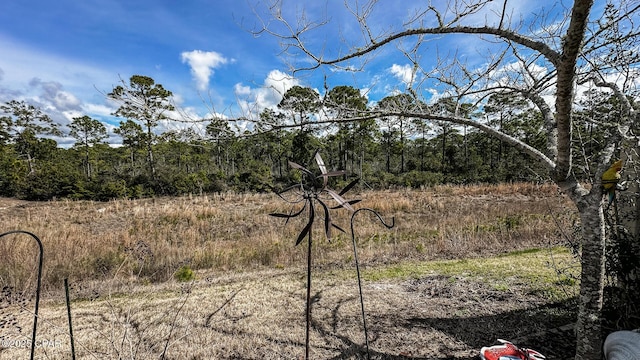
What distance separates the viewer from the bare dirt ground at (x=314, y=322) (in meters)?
1.93

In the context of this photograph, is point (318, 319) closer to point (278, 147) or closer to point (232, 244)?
point (232, 244)

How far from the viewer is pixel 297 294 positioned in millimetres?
2934

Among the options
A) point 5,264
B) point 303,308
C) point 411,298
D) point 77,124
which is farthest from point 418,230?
point 77,124

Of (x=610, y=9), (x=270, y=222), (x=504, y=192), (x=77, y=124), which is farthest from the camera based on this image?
(x=77, y=124)

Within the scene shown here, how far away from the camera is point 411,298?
2.71 meters

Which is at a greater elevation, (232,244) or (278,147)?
(278,147)

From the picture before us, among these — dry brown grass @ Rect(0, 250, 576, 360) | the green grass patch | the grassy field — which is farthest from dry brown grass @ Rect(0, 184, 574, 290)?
dry brown grass @ Rect(0, 250, 576, 360)

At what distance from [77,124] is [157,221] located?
2036 cm

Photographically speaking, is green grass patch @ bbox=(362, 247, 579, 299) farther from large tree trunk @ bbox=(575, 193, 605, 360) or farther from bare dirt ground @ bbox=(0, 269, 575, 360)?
large tree trunk @ bbox=(575, 193, 605, 360)

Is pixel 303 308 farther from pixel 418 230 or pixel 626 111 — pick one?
pixel 418 230

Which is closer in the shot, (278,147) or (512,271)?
(512,271)

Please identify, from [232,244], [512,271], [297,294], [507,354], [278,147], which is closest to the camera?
[507,354]

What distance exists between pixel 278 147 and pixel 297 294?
20.1 meters

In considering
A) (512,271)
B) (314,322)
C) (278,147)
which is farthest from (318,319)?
(278,147)
